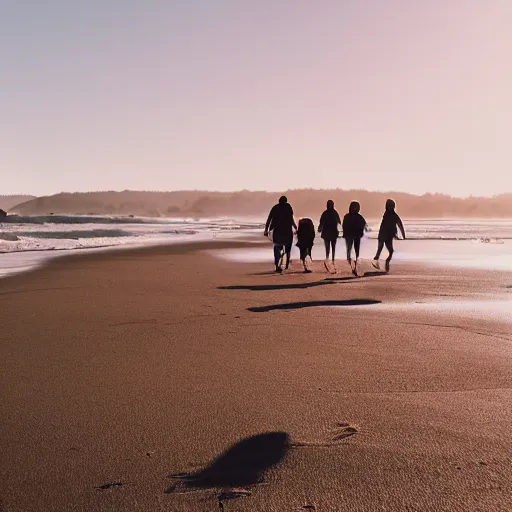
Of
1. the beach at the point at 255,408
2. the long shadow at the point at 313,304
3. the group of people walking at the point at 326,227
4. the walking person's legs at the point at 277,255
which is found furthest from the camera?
the group of people walking at the point at 326,227

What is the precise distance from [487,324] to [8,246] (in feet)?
84.6

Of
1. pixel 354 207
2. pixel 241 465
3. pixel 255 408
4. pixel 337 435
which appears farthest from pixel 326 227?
pixel 241 465

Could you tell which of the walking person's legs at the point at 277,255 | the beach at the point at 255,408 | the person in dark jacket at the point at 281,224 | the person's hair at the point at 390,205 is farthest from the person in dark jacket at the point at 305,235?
the beach at the point at 255,408

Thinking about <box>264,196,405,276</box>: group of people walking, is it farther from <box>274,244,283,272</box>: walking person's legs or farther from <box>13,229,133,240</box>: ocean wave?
<box>13,229,133,240</box>: ocean wave

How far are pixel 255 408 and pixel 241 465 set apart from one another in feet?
3.40

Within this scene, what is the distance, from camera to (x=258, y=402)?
4449 mm

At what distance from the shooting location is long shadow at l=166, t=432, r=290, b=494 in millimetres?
Result: 3049

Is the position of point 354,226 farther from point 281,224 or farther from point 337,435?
point 337,435

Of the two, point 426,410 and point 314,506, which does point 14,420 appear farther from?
point 426,410

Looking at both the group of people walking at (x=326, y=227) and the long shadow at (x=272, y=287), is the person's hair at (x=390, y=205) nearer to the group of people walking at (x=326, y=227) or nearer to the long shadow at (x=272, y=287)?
the group of people walking at (x=326, y=227)

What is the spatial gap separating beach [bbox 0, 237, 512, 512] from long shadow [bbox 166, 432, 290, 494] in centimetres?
1

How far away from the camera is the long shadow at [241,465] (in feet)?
10.0

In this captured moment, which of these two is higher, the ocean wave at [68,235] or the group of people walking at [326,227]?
the group of people walking at [326,227]

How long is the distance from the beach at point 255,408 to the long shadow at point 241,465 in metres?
0.01
